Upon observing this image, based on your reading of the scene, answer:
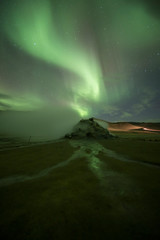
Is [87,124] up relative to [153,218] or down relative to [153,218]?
up

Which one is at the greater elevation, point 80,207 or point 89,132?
point 89,132

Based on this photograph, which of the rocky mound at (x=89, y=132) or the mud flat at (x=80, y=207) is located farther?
the rocky mound at (x=89, y=132)

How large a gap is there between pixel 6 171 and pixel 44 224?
7.51ft

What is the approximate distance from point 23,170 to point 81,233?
7.83 feet

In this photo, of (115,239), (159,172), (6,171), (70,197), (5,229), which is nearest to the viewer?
(115,239)

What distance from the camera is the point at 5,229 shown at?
1.08m

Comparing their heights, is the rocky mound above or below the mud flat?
above

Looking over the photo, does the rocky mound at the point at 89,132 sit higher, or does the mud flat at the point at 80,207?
the rocky mound at the point at 89,132

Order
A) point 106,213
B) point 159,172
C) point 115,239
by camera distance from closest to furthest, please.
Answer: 1. point 115,239
2. point 106,213
3. point 159,172

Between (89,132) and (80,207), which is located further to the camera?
(89,132)

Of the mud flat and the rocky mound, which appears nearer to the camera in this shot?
the mud flat

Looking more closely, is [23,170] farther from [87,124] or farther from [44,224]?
[87,124]

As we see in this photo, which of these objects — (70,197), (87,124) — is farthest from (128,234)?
(87,124)

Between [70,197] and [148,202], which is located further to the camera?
[70,197]
